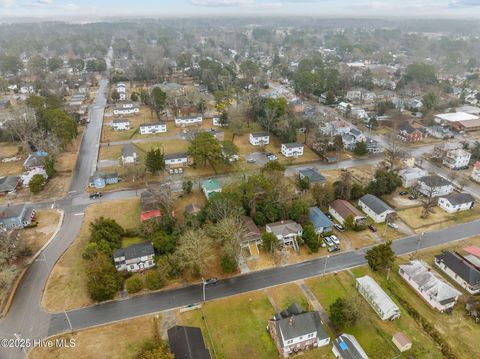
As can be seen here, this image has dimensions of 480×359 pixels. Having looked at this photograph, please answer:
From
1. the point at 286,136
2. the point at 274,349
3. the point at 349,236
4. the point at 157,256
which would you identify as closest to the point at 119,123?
the point at 286,136

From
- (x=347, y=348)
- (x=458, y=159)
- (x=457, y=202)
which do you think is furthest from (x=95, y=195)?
Answer: (x=458, y=159)

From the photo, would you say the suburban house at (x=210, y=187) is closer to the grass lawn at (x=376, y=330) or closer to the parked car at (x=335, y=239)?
the parked car at (x=335, y=239)

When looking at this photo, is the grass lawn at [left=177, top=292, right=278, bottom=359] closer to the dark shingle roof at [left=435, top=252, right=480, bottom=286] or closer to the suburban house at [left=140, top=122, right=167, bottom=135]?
the dark shingle roof at [left=435, top=252, right=480, bottom=286]

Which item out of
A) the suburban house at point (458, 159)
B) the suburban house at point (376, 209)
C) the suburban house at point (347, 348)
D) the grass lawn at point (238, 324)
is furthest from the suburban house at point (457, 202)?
the grass lawn at point (238, 324)

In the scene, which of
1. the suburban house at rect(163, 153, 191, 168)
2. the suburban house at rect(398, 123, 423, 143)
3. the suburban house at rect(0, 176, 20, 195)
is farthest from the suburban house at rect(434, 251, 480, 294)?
the suburban house at rect(0, 176, 20, 195)

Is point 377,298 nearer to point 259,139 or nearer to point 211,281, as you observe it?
point 211,281

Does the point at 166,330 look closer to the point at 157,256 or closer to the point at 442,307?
the point at 157,256
